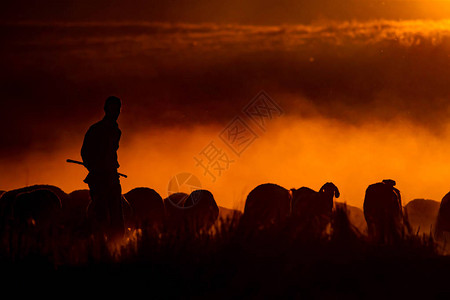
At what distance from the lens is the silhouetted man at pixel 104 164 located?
12367 millimetres

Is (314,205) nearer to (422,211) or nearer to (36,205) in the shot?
(36,205)

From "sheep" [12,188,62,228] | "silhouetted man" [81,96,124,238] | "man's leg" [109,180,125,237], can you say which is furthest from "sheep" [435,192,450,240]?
"silhouetted man" [81,96,124,238]

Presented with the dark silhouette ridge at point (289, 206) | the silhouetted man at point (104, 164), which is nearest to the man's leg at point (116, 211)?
the silhouetted man at point (104, 164)

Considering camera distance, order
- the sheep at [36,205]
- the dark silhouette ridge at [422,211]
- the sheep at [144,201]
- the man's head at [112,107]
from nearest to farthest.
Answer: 1. the man's head at [112,107]
2. the sheep at [36,205]
3. the sheep at [144,201]
4. the dark silhouette ridge at [422,211]

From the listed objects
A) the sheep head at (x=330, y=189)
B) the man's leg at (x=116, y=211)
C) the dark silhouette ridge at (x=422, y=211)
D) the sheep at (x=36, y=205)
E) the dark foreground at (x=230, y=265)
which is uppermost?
the dark silhouette ridge at (x=422, y=211)

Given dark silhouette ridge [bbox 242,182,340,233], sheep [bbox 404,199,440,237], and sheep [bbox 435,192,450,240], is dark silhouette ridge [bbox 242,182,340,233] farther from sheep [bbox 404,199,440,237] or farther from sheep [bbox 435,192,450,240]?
sheep [bbox 404,199,440,237]

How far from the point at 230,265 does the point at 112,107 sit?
159 inches

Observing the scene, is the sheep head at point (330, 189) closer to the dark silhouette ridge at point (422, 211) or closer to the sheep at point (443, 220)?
the sheep at point (443, 220)

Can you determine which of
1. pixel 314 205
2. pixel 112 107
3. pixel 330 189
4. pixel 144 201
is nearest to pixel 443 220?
pixel 330 189

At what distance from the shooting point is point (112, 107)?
12.4m

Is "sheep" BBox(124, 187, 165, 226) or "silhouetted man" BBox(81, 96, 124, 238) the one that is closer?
"silhouetted man" BBox(81, 96, 124, 238)

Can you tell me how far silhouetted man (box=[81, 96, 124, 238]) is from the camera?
1237 centimetres

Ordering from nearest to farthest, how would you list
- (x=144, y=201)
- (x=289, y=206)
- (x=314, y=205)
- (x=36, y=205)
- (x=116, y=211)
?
(x=116, y=211), (x=314, y=205), (x=36, y=205), (x=289, y=206), (x=144, y=201)

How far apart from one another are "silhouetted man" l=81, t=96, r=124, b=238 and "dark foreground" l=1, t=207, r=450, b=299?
1.59m
